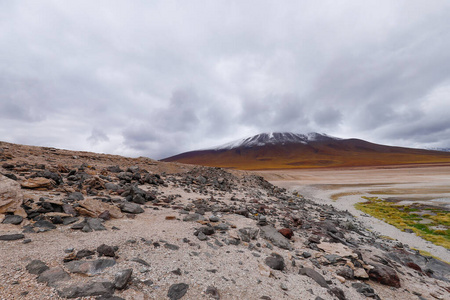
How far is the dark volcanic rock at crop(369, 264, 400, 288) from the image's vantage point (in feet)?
21.6

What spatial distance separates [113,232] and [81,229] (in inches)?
35.1

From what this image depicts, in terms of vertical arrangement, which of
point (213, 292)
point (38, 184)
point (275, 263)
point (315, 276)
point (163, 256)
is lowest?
point (315, 276)

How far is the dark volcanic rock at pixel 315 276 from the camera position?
5.60m

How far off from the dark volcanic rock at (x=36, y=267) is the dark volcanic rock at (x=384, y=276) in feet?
30.0

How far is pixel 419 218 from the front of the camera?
18078mm

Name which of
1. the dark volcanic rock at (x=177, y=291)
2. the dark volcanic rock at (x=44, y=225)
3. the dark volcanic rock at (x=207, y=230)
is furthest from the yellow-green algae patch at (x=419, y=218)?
the dark volcanic rock at (x=44, y=225)

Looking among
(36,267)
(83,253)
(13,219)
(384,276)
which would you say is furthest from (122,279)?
(384,276)

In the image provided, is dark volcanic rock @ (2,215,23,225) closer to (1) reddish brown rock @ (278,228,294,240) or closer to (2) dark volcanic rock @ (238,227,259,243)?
(2) dark volcanic rock @ (238,227,259,243)

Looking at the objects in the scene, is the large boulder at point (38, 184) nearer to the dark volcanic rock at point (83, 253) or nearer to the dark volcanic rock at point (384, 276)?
the dark volcanic rock at point (83, 253)

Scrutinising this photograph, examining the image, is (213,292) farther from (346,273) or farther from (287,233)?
(287,233)

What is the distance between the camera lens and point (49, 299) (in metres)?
3.02

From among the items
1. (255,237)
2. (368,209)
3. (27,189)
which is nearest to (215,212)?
(255,237)

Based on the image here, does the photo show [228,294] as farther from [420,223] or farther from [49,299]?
[420,223]

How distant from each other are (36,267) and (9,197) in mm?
3968
